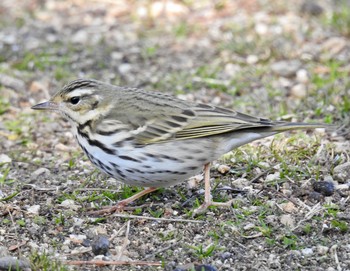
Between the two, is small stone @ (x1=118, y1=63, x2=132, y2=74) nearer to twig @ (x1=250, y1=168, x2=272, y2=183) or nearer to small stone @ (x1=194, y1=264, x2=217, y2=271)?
twig @ (x1=250, y1=168, x2=272, y2=183)

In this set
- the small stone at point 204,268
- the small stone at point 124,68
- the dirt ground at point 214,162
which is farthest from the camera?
the small stone at point 124,68

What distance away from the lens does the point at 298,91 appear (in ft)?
29.9

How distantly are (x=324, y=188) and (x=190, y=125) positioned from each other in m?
1.32

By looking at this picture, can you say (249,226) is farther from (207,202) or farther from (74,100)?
(74,100)

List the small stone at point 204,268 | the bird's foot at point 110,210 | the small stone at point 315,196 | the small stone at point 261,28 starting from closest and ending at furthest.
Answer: the small stone at point 204,268 < the bird's foot at point 110,210 < the small stone at point 315,196 < the small stone at point 261,28

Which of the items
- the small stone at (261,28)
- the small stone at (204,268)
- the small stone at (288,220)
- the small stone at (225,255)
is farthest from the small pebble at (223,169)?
the small stone at (261,28)

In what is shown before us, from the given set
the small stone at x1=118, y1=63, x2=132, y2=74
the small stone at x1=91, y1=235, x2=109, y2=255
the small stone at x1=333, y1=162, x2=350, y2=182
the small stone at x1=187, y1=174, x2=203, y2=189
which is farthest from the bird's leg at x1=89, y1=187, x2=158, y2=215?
the small stone at x1=118, y1=63, x2=132, y2=74

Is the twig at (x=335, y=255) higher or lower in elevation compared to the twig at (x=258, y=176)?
higher

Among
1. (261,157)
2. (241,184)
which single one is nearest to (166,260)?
(241,184)

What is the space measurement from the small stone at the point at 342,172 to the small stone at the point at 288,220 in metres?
0.89

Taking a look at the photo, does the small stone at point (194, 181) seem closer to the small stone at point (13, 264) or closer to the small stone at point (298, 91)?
the small stone at point (13, 264)

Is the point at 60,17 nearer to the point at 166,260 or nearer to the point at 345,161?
the point at 345,161

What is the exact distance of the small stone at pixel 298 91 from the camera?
29.7 ft

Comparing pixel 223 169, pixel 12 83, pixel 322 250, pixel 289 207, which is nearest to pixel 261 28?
pixel 12 83
